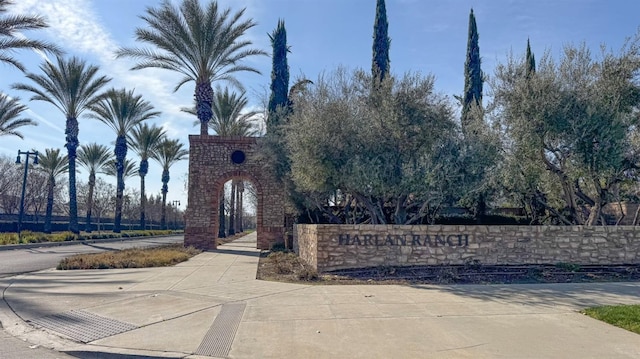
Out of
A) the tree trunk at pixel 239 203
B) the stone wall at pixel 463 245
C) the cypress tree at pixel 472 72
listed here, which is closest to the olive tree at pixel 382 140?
the stone wall at pixel 463 245

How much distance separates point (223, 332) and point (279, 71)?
19.4m

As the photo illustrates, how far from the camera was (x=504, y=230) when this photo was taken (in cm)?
1266

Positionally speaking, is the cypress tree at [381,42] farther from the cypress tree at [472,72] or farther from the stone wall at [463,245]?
the stone wall at [463,245]

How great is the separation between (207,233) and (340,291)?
15.7 meters

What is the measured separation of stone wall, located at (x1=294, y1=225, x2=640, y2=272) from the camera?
12.4 meters

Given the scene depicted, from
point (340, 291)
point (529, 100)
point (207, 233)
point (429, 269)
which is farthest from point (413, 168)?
point (207, 233)

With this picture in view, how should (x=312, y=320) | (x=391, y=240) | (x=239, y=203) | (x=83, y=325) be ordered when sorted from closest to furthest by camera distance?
(x=83, y=325) → (x=312, y=320) → (x=391, y=240) → (x=239, y=203)

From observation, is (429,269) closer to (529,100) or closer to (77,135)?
(529,100)

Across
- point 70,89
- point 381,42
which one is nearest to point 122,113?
point 70,89

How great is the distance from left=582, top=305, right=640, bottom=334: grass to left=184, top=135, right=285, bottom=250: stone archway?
1814 cm

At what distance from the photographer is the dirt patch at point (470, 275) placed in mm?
11242

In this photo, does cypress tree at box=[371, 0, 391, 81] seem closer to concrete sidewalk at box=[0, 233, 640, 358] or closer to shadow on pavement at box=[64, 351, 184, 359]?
concrete sidewalk at box=[0, 233, 640, 358]

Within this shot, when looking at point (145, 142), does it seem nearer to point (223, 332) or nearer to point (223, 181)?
point (223, 181)

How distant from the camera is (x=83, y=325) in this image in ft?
22.6
